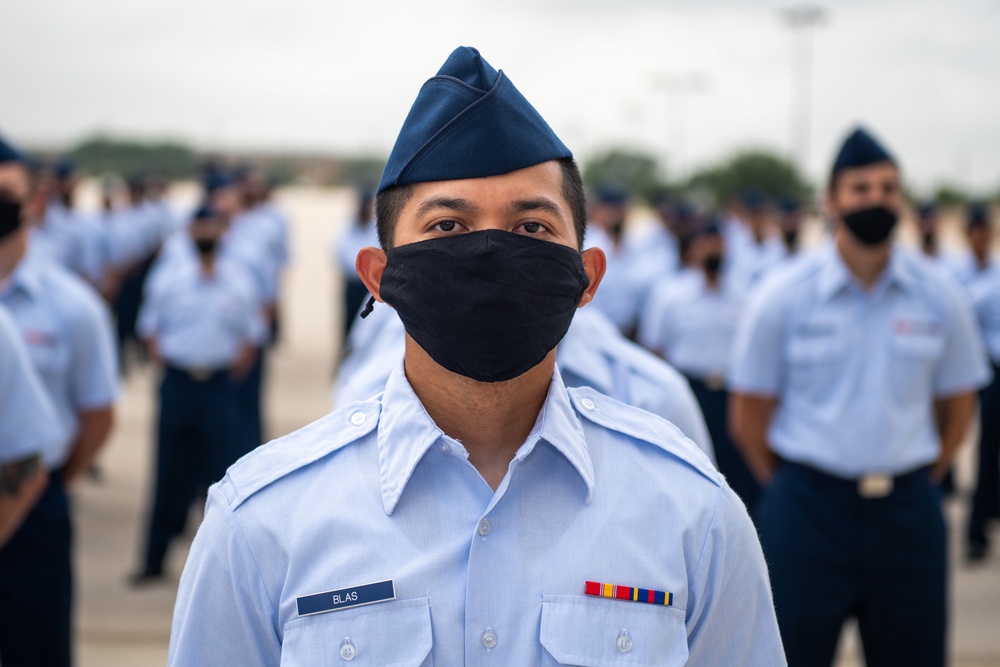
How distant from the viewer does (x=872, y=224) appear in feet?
13.3

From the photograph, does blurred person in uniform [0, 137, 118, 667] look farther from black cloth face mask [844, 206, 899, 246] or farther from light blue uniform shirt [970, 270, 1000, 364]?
light blue uniform shirt [970, 270, 1000, 364]

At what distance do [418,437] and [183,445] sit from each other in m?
5.61

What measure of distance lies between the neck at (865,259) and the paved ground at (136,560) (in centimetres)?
236

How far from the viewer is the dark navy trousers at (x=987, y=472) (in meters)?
7.31

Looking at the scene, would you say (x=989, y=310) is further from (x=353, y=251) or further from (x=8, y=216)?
(x=353, y=251)

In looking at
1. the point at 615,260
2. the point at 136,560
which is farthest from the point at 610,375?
the point at 615,260

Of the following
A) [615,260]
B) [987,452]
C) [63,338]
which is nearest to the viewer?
[63,338]

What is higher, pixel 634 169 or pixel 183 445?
pixel 183 445

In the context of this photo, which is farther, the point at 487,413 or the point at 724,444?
the point at 724,444

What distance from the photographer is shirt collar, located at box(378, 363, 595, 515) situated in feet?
5.53

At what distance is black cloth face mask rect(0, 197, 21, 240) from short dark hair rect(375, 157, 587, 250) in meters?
2.73

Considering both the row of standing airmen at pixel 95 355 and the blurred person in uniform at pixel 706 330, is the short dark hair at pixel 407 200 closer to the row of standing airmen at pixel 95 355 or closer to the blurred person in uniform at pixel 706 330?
the row of standing airmen at pixel 95 355

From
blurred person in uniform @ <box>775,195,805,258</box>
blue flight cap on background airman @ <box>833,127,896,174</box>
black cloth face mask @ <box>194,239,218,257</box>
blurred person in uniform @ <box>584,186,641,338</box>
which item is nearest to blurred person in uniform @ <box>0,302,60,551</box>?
blue flight cap on background airman @ <box>833,127,896,174</box>

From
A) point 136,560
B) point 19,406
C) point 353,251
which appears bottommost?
point 136,560
